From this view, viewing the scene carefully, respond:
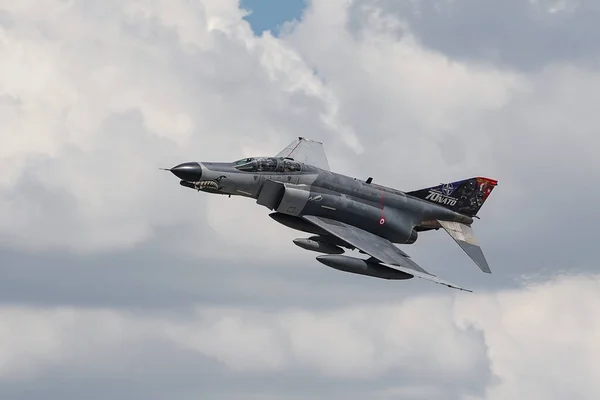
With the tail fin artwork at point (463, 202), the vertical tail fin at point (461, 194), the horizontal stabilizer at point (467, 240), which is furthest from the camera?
the vertical tail fin at point (461, 194)

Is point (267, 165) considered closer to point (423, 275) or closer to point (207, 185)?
point (207, 185)

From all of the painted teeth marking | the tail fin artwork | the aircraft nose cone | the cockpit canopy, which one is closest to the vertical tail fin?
the tail fin artwork

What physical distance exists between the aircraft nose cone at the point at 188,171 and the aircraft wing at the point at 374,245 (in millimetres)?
6904

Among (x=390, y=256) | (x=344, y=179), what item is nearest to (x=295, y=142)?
(x=344, y=179)

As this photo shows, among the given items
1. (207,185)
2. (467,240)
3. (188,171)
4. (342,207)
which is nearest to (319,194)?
(342,207)

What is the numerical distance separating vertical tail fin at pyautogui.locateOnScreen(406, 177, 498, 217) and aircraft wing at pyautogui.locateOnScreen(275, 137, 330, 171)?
6.17 meters

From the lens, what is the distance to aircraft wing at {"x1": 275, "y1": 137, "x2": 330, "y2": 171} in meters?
70.2

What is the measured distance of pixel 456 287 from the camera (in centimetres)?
5853

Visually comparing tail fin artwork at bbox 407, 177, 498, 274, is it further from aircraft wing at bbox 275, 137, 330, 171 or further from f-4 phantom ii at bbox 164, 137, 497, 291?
aircraft wing at bbox 275, 137, 330, 171

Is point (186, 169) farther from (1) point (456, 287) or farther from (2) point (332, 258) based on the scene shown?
(1) point (456, 287)

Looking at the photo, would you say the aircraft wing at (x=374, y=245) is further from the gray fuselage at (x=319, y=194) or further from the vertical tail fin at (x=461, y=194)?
the vertical tail fin at (x=461, y=194)

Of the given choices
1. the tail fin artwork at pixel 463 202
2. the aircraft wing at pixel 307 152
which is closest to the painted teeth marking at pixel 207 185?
the aircraft wing at pixel 307 152

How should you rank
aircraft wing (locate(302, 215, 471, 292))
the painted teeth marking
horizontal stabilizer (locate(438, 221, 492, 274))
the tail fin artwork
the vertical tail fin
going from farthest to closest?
the vertical tail fin
the tail fin artwork
horizontal stabilizer (locate(438, 221, 492, 274))
aircraft wing (locate(302, 215, 471, 292))
the painted teeth marking

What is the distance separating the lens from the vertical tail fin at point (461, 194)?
228 ft
